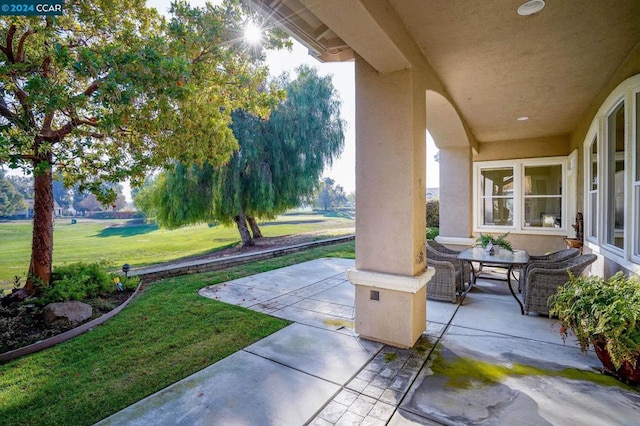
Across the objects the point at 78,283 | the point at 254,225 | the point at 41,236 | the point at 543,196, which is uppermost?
the point at 543,196

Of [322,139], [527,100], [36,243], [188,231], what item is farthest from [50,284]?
[188,231]

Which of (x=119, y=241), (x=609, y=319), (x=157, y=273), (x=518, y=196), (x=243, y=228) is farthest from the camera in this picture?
(x=119, y=241)

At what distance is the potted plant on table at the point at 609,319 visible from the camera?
232 cm

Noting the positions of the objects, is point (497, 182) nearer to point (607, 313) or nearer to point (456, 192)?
point (456, 192)

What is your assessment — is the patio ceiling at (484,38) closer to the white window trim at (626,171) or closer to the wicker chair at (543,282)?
the white window trim at (626,171)

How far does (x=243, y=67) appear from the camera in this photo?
19.7 feet

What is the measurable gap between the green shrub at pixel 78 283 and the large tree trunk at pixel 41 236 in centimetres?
22

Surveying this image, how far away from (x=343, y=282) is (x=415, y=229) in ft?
10.4

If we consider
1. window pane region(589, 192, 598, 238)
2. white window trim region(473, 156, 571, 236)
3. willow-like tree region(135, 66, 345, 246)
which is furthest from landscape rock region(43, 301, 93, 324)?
white window trim region(473, 156, 571, 236)

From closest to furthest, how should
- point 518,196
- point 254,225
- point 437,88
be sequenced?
point 437,88, point 518,196, point 254,225

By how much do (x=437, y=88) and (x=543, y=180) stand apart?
5.73m

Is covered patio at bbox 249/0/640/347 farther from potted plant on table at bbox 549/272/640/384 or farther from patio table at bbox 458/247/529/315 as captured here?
potted plant on table at bbox 549/272/640/384

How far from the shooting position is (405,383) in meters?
2.50

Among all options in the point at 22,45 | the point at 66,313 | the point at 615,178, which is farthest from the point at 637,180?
the point at 22,45
